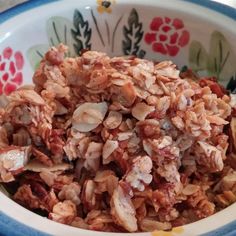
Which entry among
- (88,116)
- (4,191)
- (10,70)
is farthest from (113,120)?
(10,70)

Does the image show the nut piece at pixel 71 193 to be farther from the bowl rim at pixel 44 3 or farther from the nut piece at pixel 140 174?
the bowl rim at pixel 44 3

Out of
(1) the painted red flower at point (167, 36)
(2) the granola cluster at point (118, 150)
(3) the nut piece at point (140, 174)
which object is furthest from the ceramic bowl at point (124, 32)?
(3) the nut piece at point (140, 174)

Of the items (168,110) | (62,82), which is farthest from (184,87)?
(62,82)

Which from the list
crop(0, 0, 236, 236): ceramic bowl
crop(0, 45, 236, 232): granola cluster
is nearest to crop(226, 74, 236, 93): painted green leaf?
crop(0, 0, 236, 236): ceramic bowl

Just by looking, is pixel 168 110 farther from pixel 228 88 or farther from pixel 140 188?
pixel 228 88

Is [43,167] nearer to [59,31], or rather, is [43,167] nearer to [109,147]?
[109,147]

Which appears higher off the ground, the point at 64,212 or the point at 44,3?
the point at 44,3
